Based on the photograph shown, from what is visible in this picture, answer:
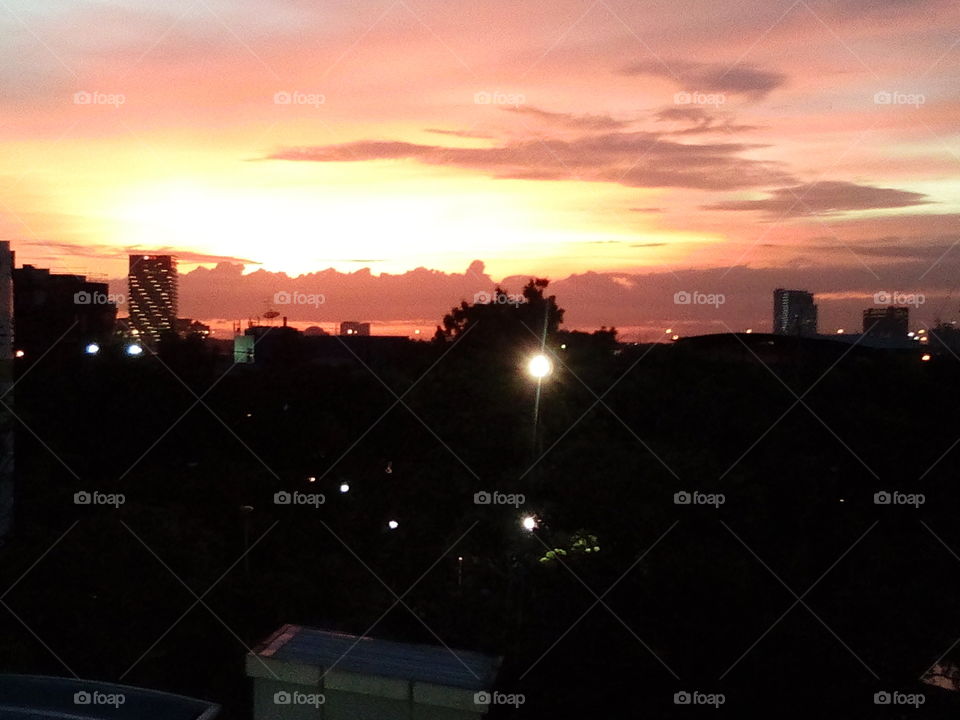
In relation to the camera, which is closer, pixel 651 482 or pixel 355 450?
pixel 651 482

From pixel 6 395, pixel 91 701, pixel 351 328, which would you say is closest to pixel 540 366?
pixel 91 701

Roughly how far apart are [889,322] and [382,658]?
117 ft

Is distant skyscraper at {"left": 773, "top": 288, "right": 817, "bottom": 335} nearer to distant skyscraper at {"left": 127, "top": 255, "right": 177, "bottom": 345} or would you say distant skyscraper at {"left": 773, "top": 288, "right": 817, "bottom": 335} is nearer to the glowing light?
the glowing light

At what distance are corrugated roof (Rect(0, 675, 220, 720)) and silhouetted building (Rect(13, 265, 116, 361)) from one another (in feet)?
127

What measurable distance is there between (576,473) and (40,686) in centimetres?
565

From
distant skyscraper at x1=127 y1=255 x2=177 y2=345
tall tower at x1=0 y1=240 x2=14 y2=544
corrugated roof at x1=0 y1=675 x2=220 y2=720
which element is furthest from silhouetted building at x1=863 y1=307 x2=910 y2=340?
distant skyscraper at x1=127 y1=255 x2=177 y2=345

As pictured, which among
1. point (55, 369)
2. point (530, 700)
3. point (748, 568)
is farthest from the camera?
point (55, 369)

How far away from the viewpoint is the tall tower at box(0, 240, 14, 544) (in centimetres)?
1433

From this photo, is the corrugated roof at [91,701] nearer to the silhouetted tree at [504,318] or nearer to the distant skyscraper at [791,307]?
the silhouetted tree at [504,318]

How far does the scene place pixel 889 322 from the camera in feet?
120

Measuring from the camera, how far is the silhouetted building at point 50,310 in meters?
42.2

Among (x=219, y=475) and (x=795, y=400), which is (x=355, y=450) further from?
(x=795, y=400)

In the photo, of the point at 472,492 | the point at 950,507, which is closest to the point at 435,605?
the point at 472,492

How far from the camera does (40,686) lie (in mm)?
4602
